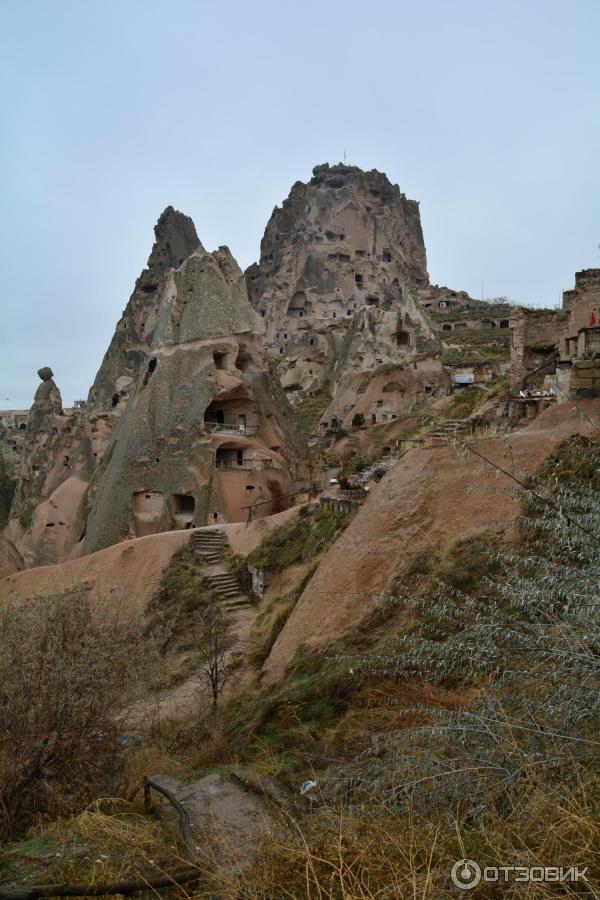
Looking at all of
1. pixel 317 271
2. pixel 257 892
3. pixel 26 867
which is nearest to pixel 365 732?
pixel 257 892

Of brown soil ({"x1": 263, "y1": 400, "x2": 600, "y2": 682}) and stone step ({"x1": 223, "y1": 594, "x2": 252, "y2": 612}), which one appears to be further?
stone step ({"x1": 223, "y1": 594, "x2": 252, "y2": 612})

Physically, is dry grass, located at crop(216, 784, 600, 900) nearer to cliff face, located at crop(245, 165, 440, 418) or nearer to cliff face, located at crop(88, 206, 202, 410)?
cliff face, located at crop(88, 206, 202, 410)

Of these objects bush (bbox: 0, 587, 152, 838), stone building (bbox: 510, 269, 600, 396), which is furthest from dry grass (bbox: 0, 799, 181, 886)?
stone building (bbox: 510, 269, 600, 396)

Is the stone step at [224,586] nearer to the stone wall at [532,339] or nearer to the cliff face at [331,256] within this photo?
the stone wall at [532,339]

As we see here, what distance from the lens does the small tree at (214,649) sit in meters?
8.20

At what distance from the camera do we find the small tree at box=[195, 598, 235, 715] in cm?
820

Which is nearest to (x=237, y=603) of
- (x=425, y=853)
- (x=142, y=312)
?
(x=425, y=853)

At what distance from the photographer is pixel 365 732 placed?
4402mm

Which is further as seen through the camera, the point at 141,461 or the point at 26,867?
the point at 141,461

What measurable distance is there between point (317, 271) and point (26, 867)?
60.6m

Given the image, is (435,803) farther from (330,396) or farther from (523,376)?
(330,396)

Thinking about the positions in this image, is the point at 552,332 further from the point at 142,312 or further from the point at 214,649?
the point at 142,312

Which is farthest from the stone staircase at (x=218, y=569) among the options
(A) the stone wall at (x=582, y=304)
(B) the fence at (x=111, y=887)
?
(A) the stone wall at (x=582, y=304)

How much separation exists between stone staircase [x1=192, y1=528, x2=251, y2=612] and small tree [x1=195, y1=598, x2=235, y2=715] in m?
0.35
